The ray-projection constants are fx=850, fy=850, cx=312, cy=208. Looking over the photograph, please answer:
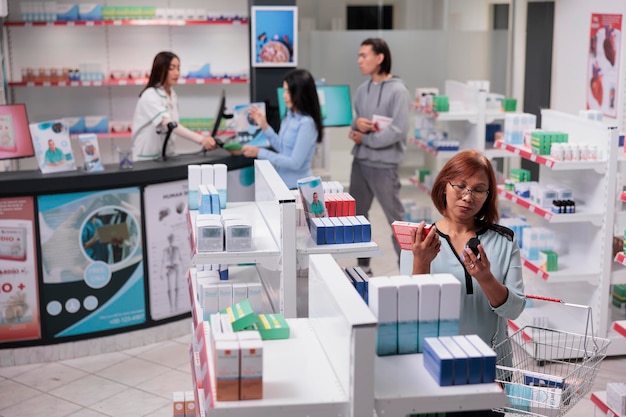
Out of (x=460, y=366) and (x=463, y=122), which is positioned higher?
(x=463, y=122)

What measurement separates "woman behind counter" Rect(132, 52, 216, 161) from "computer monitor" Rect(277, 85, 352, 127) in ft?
4.41

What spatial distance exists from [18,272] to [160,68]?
6.08 ft

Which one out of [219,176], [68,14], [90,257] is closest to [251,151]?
[90,257]

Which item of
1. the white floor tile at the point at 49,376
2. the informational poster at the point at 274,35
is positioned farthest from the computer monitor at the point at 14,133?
the informational poster at the point at 274,35

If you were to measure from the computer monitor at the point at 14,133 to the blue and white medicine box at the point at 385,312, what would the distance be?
3.99m

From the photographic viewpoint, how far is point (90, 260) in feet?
19.5

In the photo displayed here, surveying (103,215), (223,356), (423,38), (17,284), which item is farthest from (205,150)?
(423,38)

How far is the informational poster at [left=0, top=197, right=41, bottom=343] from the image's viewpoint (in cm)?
572

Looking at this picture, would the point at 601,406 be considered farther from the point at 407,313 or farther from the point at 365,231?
the point at 407,313

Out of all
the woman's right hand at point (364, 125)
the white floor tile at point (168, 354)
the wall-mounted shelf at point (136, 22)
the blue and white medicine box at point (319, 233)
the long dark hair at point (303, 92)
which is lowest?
the white floor tile at point (168, 354)

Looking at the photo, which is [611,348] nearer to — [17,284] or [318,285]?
[318,285]

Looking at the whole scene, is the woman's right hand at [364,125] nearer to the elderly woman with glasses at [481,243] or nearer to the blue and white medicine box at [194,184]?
the blue and white medicine box at [194,184]

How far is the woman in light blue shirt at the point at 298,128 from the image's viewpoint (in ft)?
19.5

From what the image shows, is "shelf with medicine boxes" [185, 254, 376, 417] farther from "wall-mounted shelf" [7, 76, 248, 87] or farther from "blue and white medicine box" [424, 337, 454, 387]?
"wall-mounted shelf" [7, 76, 248, 87]
